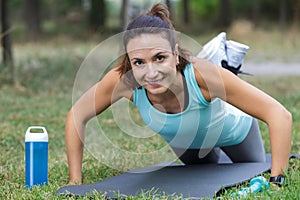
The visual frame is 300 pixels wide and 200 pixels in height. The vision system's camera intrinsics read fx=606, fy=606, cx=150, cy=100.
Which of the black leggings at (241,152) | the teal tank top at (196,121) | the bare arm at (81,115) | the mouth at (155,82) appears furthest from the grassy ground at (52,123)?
the mouth at (155,82)

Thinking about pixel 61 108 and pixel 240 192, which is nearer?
pixel 240 192

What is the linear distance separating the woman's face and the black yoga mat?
55 cm

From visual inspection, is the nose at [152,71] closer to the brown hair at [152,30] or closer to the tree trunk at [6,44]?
the brown hair at [152,30]

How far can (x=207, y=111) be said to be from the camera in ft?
11.9

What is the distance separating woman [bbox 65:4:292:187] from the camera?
10.8ft

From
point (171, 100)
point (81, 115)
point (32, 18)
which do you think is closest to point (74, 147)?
point (81, 115)

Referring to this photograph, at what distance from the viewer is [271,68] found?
13664mm

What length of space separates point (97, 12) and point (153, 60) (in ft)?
70.8

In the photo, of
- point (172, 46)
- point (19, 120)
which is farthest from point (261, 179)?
point (19, 120)

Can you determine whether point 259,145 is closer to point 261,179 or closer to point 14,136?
point 261,179

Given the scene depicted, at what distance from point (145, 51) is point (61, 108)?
3.83 meters

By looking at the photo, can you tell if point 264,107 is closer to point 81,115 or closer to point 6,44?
point 81,115

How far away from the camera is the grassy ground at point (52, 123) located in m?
3.32

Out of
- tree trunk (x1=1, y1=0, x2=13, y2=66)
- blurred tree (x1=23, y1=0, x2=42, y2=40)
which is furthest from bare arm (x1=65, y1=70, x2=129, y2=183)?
blurred tree (x1=23, y1=0, x2=42, y2=40)
